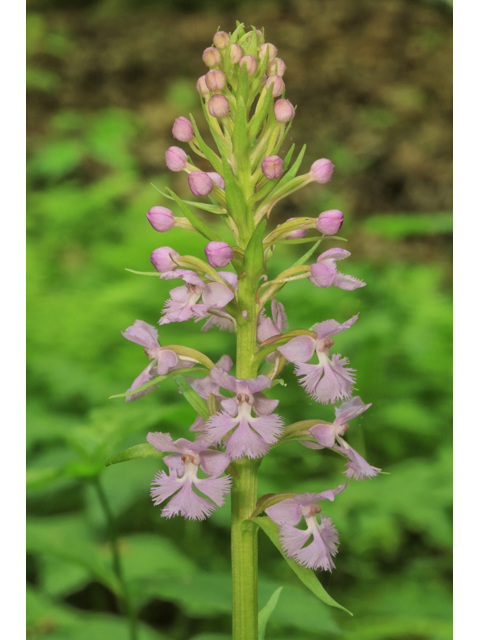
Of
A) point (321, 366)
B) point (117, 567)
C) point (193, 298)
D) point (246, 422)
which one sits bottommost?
point (117, 567)

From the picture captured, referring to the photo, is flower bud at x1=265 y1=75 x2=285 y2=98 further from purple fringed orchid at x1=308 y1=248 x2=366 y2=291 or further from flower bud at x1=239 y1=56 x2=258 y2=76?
purple fringed orchid at x1=308 y1=248 x2=366 y2=291

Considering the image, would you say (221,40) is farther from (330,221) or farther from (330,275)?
(330,275)

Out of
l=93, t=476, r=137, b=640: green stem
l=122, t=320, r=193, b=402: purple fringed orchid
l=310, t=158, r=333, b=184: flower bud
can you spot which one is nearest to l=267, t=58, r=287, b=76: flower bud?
l=310, t=158, r=333, b=184: flower bud

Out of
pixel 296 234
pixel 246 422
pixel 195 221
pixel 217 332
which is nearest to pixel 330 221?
pixel 296 234

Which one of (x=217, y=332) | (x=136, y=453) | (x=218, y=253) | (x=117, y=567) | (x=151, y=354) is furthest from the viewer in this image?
(x=217, y=332)

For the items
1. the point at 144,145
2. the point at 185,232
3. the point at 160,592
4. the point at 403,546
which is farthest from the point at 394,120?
the point at 160,592

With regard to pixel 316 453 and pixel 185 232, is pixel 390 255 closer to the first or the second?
pixel 185 232

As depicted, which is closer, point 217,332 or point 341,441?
point 341,441
